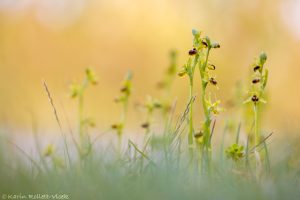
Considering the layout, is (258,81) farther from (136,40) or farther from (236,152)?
(136,40)

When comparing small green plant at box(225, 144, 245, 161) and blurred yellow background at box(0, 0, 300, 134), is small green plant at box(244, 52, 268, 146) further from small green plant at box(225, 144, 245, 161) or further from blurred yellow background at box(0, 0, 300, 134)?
blurred yellow background at box(0, 0, 300, 134)

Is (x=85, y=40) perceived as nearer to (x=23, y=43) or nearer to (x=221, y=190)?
(x=23, y=43)

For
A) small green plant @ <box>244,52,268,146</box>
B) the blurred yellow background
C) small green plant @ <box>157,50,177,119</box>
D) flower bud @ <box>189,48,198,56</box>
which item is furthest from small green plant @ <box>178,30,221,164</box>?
the blurred yellow background

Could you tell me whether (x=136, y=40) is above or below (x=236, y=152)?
above

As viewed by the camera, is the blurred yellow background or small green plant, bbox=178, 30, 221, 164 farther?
the blurred yellow background

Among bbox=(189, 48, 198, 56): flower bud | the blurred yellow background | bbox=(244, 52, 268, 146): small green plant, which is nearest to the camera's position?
bbox=(189, 48, 198, 56): flower bud

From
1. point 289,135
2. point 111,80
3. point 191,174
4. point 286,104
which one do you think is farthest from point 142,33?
point 191,174

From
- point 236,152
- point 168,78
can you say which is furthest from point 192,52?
point 168,78

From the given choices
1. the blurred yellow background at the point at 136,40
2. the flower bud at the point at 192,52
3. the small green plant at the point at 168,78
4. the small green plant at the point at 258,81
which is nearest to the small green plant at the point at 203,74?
the flower bud at the point at 192,52
